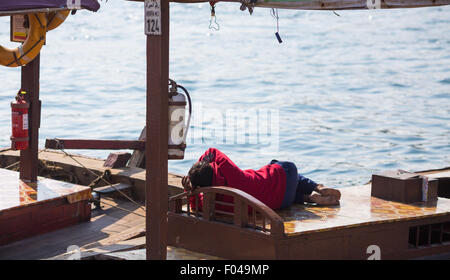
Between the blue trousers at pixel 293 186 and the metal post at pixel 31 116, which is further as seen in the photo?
the metal post at pixel 31 116

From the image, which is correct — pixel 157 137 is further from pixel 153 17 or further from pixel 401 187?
pixel 401 187

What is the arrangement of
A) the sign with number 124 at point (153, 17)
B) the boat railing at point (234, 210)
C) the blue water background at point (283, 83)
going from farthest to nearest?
the blue water background at point (283, 83) → the boat railing at point (234, 210) → the sign with number 124 at point (153, 17)

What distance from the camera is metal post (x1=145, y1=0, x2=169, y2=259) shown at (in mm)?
6043

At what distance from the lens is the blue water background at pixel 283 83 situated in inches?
919

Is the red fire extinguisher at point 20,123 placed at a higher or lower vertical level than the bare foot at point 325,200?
higher

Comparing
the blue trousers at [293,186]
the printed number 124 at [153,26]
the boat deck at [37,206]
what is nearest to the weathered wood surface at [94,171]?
the boat deck at [37,206]

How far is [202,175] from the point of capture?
6805 mm

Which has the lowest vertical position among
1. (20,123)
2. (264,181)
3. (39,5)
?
(264,181)

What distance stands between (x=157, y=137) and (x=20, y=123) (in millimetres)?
3186

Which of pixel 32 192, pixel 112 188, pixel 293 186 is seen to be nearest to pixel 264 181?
pixel 293 186

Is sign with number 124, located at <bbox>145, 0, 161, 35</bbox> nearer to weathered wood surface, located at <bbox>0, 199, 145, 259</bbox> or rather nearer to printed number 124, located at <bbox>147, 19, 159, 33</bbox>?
printed number 124, located at <bbox>147, 19, 159, 33</bbox>

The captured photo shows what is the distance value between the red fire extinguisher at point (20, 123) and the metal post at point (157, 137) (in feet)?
10.2

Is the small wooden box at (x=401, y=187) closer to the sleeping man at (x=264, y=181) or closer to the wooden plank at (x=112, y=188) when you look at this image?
the sleeping man at (x=264, y=181)

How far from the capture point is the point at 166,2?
6.05 m
